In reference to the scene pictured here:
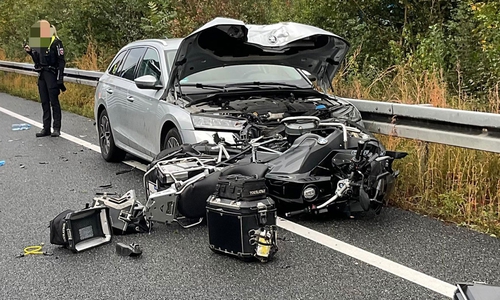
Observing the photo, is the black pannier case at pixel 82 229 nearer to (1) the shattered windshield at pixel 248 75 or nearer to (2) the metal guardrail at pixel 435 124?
(1) the shattered windshield at pixel 248 75

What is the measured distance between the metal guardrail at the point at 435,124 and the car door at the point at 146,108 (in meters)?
2.34

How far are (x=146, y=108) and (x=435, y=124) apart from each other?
3340mm

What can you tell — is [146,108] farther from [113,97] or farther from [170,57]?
[113,97]

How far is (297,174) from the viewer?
5.64 meters

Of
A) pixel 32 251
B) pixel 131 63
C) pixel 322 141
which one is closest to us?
pixel 32 251

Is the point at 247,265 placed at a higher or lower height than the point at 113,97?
lower

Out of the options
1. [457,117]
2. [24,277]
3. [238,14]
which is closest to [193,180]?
[24,277]

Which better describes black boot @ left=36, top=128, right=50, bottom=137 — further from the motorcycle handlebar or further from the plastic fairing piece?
the plastic fairing piece

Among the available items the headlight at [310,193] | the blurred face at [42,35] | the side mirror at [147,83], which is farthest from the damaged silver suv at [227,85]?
the blurred face at [42,35]

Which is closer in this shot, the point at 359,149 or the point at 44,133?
the point at 359,149

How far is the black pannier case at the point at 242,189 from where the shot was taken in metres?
4.87

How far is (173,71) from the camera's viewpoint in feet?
23.2

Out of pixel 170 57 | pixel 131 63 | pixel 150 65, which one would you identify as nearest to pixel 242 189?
pixel 170 57

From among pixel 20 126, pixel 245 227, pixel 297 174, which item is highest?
pixel 297 174
